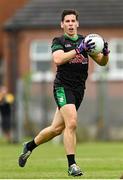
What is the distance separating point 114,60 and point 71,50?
90.5 feet

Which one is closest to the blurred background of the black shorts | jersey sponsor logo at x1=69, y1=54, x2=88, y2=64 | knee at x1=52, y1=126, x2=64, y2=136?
knee at x1=52, y1=126, x2=64, y2=136

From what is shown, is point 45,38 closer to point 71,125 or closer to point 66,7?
point 66,7

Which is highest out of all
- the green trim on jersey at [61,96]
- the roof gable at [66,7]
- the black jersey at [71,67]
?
the roof gable at [66,7]

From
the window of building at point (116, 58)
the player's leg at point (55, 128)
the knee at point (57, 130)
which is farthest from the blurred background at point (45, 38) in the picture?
the knee at point (57, 130)

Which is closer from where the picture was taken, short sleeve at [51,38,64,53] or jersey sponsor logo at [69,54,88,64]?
short sleeve at [51,38,64,53]

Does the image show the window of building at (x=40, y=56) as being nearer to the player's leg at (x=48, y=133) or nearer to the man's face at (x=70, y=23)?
the player's leg at (x=48, y=133)

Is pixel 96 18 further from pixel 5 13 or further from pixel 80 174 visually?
pixel 80 174

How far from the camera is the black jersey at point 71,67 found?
13.5 metres

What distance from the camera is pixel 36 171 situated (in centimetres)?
1429

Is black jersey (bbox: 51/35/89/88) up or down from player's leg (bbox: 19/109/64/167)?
up

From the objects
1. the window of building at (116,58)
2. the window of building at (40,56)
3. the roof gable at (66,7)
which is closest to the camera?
the window of building at (116,58)

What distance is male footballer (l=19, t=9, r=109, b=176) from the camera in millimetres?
13258

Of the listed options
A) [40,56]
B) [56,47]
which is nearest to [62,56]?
[56,47]

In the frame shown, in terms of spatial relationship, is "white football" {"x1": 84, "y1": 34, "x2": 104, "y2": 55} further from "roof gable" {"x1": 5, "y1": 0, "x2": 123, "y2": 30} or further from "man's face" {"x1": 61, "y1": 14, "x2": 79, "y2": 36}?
"roof gable" {"x1": 5, "y1": 0, "x2": 123, "y2": 30}
